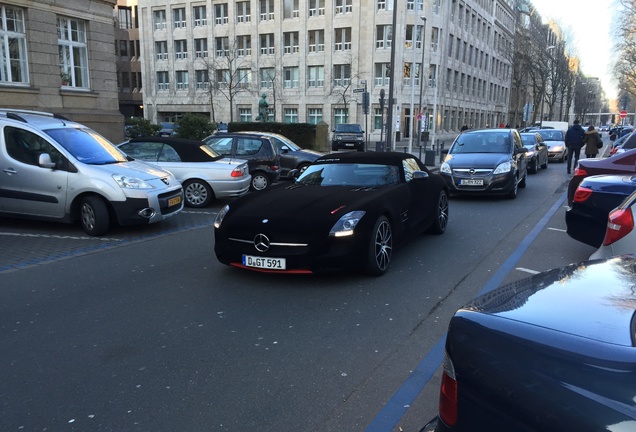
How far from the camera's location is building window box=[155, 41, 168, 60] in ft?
209

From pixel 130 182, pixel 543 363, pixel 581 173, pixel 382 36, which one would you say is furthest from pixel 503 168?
pixel 382 36

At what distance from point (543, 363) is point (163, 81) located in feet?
227

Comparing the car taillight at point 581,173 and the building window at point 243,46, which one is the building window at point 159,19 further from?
the car taillight at point 581,173

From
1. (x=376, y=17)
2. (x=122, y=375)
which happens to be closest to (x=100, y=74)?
(x=122, y=375)

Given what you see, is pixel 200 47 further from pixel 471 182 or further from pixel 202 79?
pixel 471 182

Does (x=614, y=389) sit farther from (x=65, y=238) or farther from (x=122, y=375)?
(x=65, y=238)

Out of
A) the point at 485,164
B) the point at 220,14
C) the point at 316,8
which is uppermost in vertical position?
the point at 220,14

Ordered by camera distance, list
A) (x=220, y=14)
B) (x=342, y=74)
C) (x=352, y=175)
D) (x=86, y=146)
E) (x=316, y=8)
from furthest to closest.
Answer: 1. (x=220, y=14)
2. (x=316, y=8)
3. (x=342, y=74)
4. (x=86, y=146)
5. (x=352, y=175)

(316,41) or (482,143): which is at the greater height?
(316,41)

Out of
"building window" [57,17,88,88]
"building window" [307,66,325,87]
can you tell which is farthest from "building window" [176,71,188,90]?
"building window" [57,17,88,88]

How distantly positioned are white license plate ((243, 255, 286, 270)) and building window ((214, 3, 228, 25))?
5999 centimetres

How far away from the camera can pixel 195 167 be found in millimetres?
11094

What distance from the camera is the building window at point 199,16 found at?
6072 cm

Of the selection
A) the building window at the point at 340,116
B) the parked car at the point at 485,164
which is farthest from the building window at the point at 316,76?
the parked car at the point at 485,164
